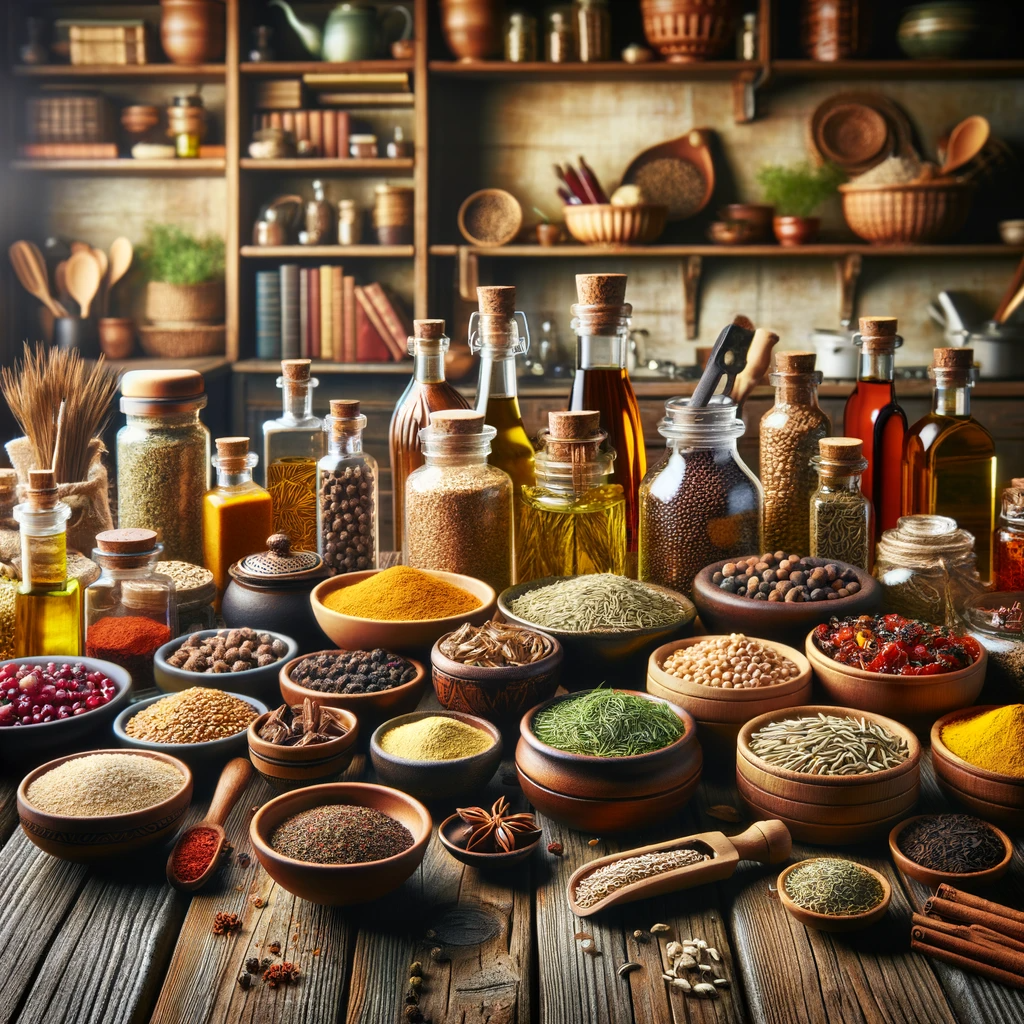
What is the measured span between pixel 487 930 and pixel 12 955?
1.25 feet

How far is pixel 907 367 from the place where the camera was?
4.20 m

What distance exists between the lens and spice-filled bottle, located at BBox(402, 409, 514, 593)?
1.41 metres

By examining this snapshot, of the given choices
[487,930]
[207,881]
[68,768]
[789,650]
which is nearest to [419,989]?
[487,930]

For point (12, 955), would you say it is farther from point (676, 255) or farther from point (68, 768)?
point (676, 255)

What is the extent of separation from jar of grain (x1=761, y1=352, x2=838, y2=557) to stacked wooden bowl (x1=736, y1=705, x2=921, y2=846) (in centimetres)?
51

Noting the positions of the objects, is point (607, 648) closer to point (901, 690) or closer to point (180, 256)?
point (901, 690)

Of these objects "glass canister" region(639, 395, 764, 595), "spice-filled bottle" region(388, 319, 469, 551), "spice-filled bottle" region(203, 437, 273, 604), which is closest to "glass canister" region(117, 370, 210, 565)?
"spice-filled bottle" region(203, 437, 273, 604)

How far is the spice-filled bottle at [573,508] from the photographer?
1.42 m

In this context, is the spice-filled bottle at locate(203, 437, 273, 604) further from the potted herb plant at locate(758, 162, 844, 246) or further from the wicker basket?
the potted herb plant at locate(758, 162, 844, 246)

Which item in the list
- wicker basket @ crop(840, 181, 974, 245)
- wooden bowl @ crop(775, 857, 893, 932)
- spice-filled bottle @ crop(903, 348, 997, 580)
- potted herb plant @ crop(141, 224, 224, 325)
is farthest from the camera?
potted herb plant @ crop(141, 224, 224, 325)

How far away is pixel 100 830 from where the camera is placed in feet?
3.19

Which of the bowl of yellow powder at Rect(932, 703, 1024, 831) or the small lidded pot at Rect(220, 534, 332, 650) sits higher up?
the small lidded pot at Rect(220, 534, 332, 650)

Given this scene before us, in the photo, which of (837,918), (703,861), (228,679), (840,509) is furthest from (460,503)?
(837,918)

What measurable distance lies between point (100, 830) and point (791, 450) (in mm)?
967
